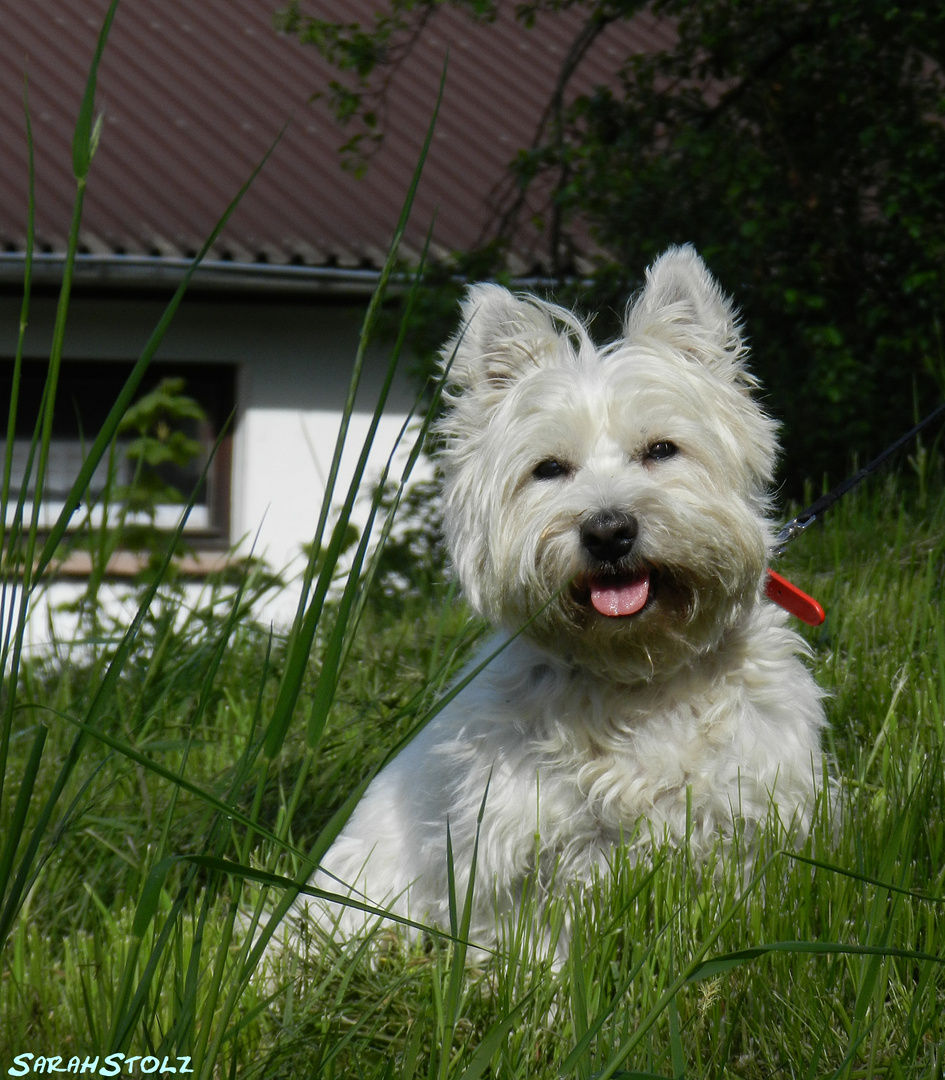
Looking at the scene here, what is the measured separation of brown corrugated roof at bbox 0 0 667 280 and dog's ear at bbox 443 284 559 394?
5.76 meters

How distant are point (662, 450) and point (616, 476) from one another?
0.16 metres

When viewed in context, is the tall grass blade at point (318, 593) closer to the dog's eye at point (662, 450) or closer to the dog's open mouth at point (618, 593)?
the dog's open mouth at point (618, 593)

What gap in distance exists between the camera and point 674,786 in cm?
266

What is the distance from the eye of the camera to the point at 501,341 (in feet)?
10.2

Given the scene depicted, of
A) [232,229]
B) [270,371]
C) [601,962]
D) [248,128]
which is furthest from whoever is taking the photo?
[248,128]

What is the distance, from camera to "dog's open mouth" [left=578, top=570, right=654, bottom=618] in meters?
2.63

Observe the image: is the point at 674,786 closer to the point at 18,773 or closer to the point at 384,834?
the point at 384,834

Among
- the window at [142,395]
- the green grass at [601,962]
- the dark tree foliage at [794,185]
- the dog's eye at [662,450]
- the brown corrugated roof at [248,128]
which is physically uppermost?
the brown corrugated roof at [248,128]

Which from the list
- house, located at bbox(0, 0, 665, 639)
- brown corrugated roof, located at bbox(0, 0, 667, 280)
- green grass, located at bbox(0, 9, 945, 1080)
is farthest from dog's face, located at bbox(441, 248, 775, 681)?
brown corrugated roof, located at bbox(0, 0, 667, 280)

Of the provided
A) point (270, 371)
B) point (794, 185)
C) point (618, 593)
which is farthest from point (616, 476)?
point (270, 371)

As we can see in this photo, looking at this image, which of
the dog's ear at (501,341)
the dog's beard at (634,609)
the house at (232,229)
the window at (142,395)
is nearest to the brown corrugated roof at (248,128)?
the house at (232,229)

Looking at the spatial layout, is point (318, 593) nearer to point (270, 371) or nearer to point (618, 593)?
point (618, 593)

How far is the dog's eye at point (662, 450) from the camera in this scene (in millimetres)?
2809

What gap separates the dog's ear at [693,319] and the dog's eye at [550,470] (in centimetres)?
43
